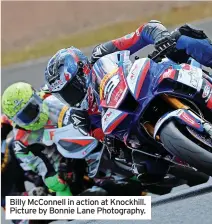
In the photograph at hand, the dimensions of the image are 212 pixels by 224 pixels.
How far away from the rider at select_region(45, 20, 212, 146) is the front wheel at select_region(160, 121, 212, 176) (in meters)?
0.84

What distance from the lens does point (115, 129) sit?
5758mm

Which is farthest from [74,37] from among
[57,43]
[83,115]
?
[83,115]

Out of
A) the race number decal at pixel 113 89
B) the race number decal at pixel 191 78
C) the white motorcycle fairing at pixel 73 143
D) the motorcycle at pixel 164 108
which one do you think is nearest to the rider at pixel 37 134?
the white motorcycle fairing at pixel 73 143

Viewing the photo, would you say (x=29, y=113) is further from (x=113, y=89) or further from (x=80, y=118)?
(x=113, y=89)

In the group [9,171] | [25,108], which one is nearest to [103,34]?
[9,171]

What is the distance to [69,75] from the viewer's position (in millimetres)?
6305

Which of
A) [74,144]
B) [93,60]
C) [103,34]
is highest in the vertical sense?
[103,34]

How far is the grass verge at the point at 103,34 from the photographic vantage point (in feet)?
58.7

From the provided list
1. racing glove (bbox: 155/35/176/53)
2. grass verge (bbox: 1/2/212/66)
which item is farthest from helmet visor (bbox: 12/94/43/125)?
grass verge (bbox: 1/2/212/66)

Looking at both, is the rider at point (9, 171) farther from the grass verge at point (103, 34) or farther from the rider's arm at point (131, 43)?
the grass verge at point (103, 34)

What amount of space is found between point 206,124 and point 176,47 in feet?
3.52
